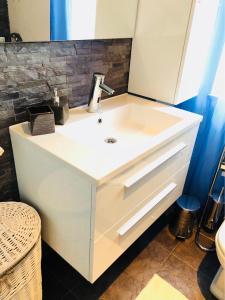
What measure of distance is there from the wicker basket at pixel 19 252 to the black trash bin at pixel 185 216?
0.95 metres

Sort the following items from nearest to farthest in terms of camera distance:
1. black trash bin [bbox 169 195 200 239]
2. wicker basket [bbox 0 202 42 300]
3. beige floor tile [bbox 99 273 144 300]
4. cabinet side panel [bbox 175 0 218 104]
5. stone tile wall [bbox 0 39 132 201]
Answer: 1. wicker basket [bbox 0 202 42 300]
2. stone tile wall [bbox 0 39 132 201]
3. cabinet side panel [bbox 175 0 218 104]
4. beige floor tile [bbox 99 273 144 300]
5. black trash bin [bbox 169 195 200 239]

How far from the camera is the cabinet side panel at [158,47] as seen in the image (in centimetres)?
125

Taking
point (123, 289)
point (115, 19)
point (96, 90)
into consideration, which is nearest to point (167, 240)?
point (123, 289)

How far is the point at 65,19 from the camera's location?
3.59 feet

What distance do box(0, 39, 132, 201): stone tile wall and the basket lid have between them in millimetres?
142

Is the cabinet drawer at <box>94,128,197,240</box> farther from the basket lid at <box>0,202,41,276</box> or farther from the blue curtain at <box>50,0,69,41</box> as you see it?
the blue curtain at <box>50,0,69,41</box>

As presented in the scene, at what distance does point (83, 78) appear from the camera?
1.30m

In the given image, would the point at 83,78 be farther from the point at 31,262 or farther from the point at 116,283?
the point at 116,283

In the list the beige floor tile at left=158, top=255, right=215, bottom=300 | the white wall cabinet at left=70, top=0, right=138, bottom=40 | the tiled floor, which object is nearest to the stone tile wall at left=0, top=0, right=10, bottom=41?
the white wall cabinet at left=70, top=0, right=138, bottom=40

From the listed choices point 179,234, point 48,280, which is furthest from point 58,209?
point 179,234

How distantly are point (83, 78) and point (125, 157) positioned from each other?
0.56 meters

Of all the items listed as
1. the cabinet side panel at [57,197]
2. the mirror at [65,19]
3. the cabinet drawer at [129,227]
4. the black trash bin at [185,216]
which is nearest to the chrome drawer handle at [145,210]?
the cabinet drawer at [129,227]

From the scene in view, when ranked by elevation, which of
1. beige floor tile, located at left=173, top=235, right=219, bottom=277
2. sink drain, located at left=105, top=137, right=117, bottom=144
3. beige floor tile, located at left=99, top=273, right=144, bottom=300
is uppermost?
sink drain, located at left=105, top=137, right=117, bottom=144

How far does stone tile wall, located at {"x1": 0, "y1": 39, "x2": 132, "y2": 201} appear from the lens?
101 cm
